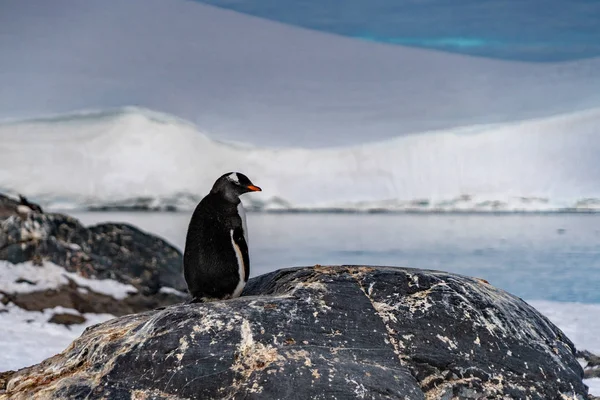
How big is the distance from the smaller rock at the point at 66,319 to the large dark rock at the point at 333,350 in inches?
169

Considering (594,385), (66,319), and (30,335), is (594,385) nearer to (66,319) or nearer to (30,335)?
(30,335)

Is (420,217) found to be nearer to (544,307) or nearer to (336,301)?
(544,307)

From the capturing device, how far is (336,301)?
9.80ft

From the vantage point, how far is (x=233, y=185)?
146 inches

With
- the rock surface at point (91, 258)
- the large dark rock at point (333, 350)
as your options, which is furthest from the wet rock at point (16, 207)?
the large dark rock at point (333, 350)

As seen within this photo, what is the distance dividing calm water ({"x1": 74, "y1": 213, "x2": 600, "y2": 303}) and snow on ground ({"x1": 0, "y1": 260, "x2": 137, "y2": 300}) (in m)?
1.41

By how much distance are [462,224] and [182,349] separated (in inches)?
872

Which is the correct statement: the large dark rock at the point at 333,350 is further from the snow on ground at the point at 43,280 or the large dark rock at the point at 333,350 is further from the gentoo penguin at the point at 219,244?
the snow on ground at the point at 43,280

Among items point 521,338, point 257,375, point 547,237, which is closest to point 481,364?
point 521,338

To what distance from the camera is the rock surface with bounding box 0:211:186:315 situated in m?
7.74

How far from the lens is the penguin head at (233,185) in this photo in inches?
146

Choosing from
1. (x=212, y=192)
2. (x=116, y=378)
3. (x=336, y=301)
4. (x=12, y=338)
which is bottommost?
(x=12, y=338)

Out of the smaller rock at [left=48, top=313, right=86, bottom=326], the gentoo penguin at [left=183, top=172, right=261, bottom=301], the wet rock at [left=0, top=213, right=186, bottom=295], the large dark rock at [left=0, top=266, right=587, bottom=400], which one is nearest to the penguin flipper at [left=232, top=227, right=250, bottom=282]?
the gentoo penguin at [left=183, top=172, right=261, bottom=301]

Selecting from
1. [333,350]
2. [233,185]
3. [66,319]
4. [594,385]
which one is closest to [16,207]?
[66,319]
